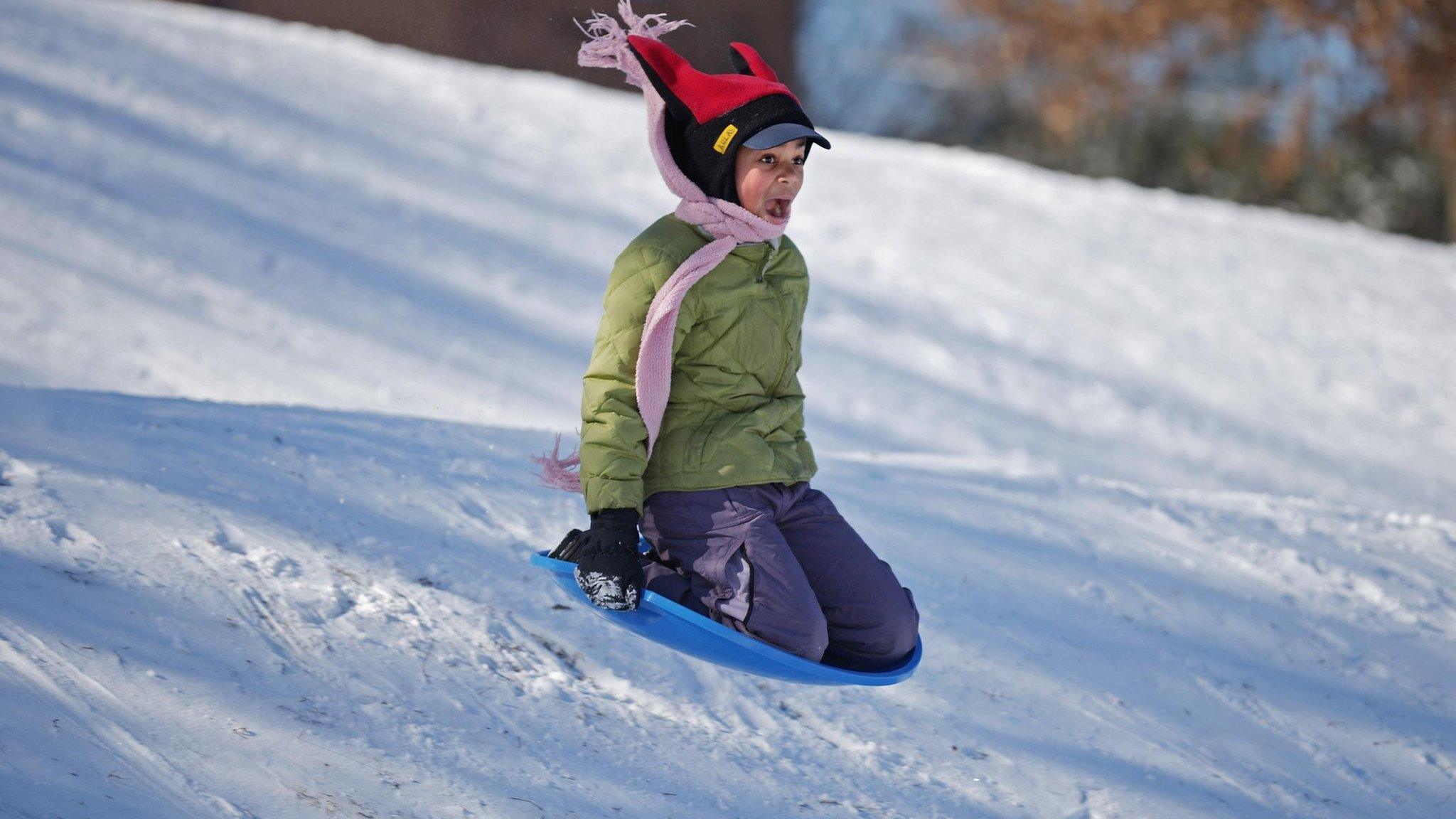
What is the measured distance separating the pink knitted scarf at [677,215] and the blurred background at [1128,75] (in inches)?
338

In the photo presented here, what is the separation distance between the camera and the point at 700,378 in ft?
8.37

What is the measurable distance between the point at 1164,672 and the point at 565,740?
1569mm

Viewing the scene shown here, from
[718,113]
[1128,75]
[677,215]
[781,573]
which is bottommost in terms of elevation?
[781,573]

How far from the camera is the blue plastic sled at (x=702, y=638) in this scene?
2371 mm

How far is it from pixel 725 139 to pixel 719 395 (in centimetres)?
50

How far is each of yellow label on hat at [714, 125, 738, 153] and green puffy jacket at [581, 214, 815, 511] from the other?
0.54 ft

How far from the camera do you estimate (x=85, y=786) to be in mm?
2002

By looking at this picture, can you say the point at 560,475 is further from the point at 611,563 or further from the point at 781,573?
the point at 781,573

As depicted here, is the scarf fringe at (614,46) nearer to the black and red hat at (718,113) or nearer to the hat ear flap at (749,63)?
the black and red hat at (718,113)

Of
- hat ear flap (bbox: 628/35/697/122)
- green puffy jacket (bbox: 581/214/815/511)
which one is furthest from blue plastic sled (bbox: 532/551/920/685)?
hat ear flap (bbox: 628/35/697/122)

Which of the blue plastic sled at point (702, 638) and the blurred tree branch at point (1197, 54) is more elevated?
the blurred tree branch at point (1197, 54)

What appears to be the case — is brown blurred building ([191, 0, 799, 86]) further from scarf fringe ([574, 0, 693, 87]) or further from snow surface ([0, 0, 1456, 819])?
scarf fringe ([574, 0, 693, 87])

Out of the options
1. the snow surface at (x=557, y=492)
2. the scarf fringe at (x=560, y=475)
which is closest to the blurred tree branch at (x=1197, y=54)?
the snow surface at (x=557, y=492)

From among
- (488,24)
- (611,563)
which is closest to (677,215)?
(611,563)
